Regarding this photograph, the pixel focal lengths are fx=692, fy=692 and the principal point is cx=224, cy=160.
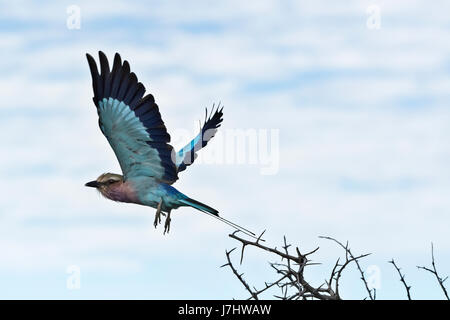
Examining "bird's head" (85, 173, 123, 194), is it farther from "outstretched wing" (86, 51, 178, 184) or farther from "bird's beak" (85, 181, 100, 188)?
"outstretched wing" (86, 51, 178, 184)

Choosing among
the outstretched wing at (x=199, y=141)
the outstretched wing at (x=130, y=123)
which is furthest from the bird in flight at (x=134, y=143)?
the outstretched wing at (x=199, y=141)

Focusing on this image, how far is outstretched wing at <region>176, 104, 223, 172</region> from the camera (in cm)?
661

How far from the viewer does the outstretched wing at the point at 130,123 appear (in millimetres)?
5750

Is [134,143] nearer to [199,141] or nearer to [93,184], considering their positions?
[93,184]

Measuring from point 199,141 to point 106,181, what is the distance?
4.59 ft

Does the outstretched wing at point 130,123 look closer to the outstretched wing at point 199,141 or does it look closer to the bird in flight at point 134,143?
the bird in flight at point 134,143

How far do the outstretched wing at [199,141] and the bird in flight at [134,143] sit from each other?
695 millimetres

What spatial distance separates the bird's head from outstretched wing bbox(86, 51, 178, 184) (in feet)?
0.55

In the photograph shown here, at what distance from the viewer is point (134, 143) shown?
19.3 ft

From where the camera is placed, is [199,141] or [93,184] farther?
[199,141]

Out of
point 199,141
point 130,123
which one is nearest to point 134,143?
point 130,123

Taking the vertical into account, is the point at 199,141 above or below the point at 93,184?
above

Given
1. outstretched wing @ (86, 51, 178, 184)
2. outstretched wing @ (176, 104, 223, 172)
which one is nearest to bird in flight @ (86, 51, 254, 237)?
outstretched wing @ (86, 51, 178, 184)

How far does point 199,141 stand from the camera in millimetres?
7129
